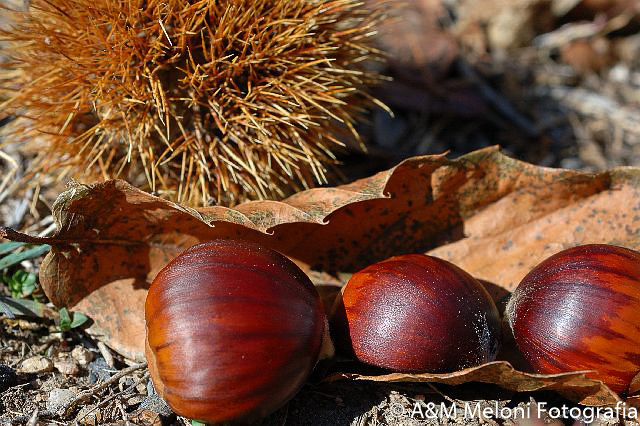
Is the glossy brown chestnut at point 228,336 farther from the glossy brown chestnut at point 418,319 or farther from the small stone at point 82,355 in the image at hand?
the small stone at point 82,355

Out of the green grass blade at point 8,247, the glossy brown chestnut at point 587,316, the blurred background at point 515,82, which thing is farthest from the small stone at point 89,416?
the blurred background at point 515,82

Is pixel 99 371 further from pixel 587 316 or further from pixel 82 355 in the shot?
pixel 587 316

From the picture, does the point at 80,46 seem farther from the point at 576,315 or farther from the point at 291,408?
the point at 576,315

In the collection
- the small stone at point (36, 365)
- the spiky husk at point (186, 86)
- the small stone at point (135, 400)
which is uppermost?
the spiky husk at point (186, 86)

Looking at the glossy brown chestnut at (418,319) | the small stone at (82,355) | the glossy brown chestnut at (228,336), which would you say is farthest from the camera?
the small stone at (82,355)

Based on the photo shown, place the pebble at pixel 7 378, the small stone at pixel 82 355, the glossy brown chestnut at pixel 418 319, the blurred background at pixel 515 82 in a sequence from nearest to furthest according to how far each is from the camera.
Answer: the glossy brown chestnut at pixel 418 319 → the pebble at pixel 7 378 → the small stone at pixel 82 355 → the blurred background at pixel 515 82

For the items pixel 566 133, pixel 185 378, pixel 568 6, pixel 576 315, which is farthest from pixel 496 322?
pixel 568 6

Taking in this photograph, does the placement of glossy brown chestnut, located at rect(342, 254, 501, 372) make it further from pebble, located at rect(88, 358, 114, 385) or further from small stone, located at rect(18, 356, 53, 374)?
small stone, located at rect(18, 356, 53, 374)
